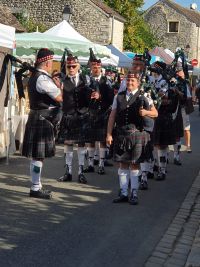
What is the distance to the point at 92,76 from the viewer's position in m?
8.83

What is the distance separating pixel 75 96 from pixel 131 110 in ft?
4.85

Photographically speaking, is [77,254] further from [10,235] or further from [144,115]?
[144,115]

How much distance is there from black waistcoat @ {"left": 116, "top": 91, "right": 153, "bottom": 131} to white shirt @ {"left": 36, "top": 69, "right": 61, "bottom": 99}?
810mm

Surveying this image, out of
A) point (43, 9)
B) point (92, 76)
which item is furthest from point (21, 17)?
point (92, 76)

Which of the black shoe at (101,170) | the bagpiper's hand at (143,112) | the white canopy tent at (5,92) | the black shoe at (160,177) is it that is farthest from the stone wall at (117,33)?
the bagpiper's hand at (143,112)

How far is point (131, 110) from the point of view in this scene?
682cm

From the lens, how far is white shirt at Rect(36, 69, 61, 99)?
6.70 m

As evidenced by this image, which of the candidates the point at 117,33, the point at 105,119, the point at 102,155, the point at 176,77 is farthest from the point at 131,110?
the point at 117,33

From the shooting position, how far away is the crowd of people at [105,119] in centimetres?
686

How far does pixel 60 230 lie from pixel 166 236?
1122 millimetres

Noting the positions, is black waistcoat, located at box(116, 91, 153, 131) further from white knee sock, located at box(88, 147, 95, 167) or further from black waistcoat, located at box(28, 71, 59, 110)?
white knee sock, located at box(88, 147, 95, 167)

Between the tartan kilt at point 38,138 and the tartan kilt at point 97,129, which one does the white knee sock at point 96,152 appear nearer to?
the tartan kilt at point 97,129

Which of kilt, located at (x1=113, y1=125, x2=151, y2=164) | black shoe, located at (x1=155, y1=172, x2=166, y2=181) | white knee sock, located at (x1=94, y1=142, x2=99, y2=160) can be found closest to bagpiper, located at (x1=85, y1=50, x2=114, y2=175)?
white knee sock, located at (x1=94, y1=142, x2=99, y2=160)

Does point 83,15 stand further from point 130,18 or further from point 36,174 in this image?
point 36,174
